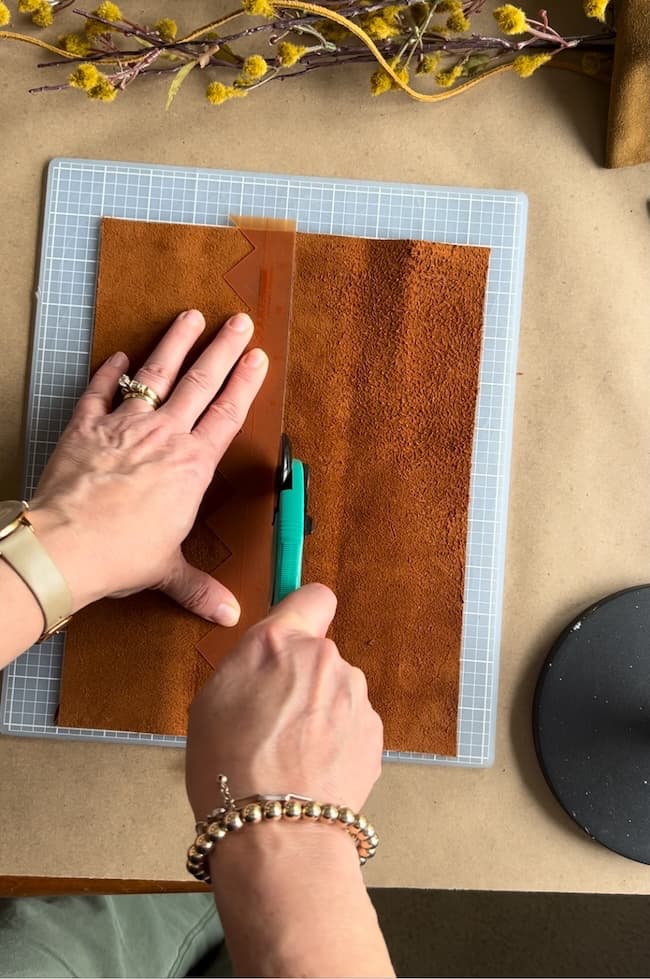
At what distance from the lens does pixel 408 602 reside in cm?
88

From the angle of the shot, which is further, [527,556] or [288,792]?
[527,556]

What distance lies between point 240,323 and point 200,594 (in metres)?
Answer: 0.28

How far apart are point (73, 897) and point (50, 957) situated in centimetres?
11

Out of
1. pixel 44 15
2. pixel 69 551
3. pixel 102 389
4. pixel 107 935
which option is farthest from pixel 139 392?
pixel 107 935

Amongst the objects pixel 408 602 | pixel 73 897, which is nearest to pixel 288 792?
pixel 408 602

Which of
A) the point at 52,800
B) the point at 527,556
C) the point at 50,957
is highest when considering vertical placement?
the point at 527,556

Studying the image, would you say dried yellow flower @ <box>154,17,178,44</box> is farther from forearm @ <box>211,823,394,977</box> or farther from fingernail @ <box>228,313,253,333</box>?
forearm @ <box>211,823,394,977</box>

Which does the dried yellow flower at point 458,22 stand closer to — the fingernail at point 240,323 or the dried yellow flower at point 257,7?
the dried yellow flower at point 257,7

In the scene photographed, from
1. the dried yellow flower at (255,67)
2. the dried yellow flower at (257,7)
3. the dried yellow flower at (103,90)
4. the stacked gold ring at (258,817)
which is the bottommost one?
the stacked gold ring at (258,817)

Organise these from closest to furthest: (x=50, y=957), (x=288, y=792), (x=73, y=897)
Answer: (x=288, y=792) → (x=50, y=957) → (x=73, y=897)

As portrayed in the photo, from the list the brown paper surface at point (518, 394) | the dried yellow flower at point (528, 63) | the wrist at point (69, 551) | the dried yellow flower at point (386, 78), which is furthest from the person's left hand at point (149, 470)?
the dried yellow flower at point (528, 63)

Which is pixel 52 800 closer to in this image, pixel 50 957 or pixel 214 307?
pixel 50 957

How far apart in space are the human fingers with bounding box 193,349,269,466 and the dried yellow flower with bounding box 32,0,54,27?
16.2 inches

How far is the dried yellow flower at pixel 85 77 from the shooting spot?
33.2 inches
